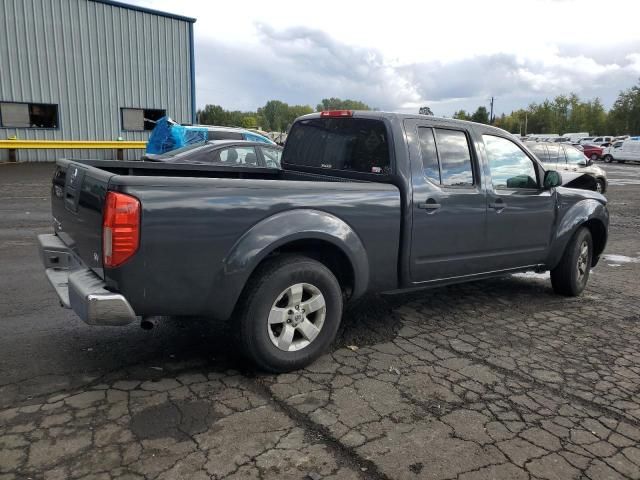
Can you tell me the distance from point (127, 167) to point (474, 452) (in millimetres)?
3753

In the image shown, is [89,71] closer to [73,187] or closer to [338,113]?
[338,113]

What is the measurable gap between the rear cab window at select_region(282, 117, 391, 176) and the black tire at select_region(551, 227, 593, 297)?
2616 mm

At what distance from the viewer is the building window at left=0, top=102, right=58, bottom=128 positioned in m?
21.3

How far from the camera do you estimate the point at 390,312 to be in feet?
17.0

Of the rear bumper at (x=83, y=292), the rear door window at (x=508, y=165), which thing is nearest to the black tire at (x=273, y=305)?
the rear bumper at (x=83, y=292)

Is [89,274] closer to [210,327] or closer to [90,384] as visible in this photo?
[90,384]

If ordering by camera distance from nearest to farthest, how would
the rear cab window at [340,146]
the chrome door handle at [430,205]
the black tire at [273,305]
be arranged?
the black tire at [273,305], the chrome door handle at [430,205], the rear cab window at [340,146]

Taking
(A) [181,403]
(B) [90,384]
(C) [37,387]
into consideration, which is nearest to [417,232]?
(A) [181,403]

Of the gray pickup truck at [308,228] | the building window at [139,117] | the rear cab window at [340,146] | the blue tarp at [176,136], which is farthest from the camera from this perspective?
the building window at [139,117]

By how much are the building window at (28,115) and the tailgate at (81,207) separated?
20.3 metres

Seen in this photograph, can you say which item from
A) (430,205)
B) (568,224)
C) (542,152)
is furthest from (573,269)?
(542,152)

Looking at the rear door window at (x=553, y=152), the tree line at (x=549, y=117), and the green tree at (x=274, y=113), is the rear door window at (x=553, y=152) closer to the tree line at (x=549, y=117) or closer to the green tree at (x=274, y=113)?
the tree line at (x=549, y=117)

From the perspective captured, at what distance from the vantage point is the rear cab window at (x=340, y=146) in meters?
4.41

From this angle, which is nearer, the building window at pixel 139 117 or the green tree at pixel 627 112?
the building window at pixel 139 117
